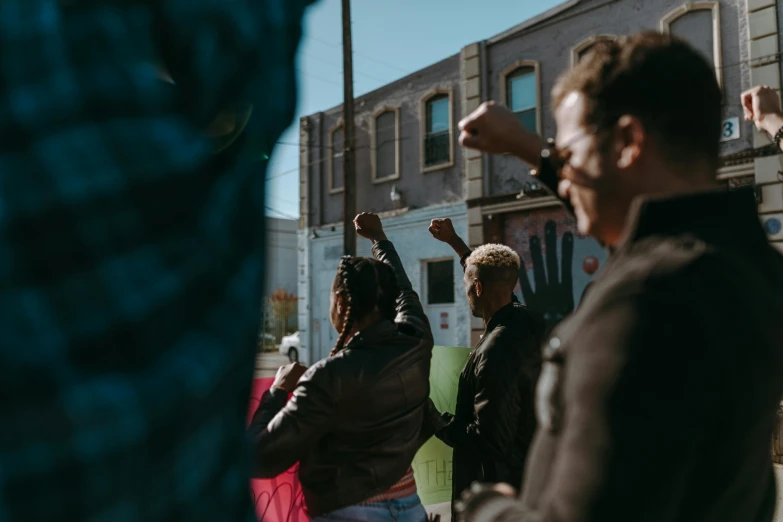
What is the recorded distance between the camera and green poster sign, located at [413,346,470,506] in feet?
15.3

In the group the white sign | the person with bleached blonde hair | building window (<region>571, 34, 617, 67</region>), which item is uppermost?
building window (<region>571, 34, 617, 67</region>)

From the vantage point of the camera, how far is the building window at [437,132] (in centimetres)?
1496

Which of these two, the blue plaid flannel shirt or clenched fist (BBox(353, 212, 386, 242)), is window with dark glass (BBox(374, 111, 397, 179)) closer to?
clenched fist (BBox(353, 212, 386, 242))

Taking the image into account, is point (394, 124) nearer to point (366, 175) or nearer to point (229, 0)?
point (366, 175)

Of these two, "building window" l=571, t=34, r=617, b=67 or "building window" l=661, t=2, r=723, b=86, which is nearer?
"building window" l=661, t=2, r=723, b=86

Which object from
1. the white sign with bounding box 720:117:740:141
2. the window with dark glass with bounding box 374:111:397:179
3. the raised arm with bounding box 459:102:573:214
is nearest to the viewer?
the raised arm with bounding box 459:102:573:214

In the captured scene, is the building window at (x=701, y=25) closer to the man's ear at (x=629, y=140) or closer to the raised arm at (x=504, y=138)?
the raised arm at (x=504, y=138)

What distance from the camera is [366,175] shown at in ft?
56.0

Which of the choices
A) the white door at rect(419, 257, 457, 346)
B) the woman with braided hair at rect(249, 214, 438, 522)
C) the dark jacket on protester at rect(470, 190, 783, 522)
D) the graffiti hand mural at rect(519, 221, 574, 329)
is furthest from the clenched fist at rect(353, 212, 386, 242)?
the white door at rect(419, 257, 457, 346)

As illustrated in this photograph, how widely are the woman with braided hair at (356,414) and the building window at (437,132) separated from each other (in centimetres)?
1214

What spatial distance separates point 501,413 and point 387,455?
0.78 metres

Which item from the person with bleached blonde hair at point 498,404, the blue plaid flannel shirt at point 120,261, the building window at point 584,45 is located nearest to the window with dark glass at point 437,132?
the building window at point 584,45

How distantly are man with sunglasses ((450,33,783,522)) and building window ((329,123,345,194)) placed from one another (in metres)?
16.9

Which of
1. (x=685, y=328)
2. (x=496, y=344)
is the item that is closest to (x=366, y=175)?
(x=496, y=344)
